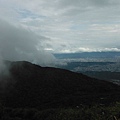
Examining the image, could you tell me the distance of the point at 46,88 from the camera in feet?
379

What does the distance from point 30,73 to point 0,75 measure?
41.6 feet

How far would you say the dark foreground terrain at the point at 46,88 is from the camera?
9800 cm

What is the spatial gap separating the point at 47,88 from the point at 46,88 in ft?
1.25

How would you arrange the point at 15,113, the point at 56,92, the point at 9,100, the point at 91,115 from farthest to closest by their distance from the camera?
the point at 56,92
the point at 9,100
the point at 15,113
the point at 91,115

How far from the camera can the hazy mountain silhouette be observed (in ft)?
323

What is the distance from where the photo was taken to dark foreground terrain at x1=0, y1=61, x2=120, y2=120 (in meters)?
98.0

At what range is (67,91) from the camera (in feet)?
374

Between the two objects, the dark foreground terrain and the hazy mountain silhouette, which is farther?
the hazy mountain silhouette

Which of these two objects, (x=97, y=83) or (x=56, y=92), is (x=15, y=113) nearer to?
(x=56, y=92)

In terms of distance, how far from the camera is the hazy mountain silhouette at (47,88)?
9838 cm

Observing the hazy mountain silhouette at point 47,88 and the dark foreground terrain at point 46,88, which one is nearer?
the dark foreground terrain at point 46,88

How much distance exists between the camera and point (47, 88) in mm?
115500

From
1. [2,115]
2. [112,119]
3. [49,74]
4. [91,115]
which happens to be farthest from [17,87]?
[112,119]

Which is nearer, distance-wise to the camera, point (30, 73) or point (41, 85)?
point (41, 85)
